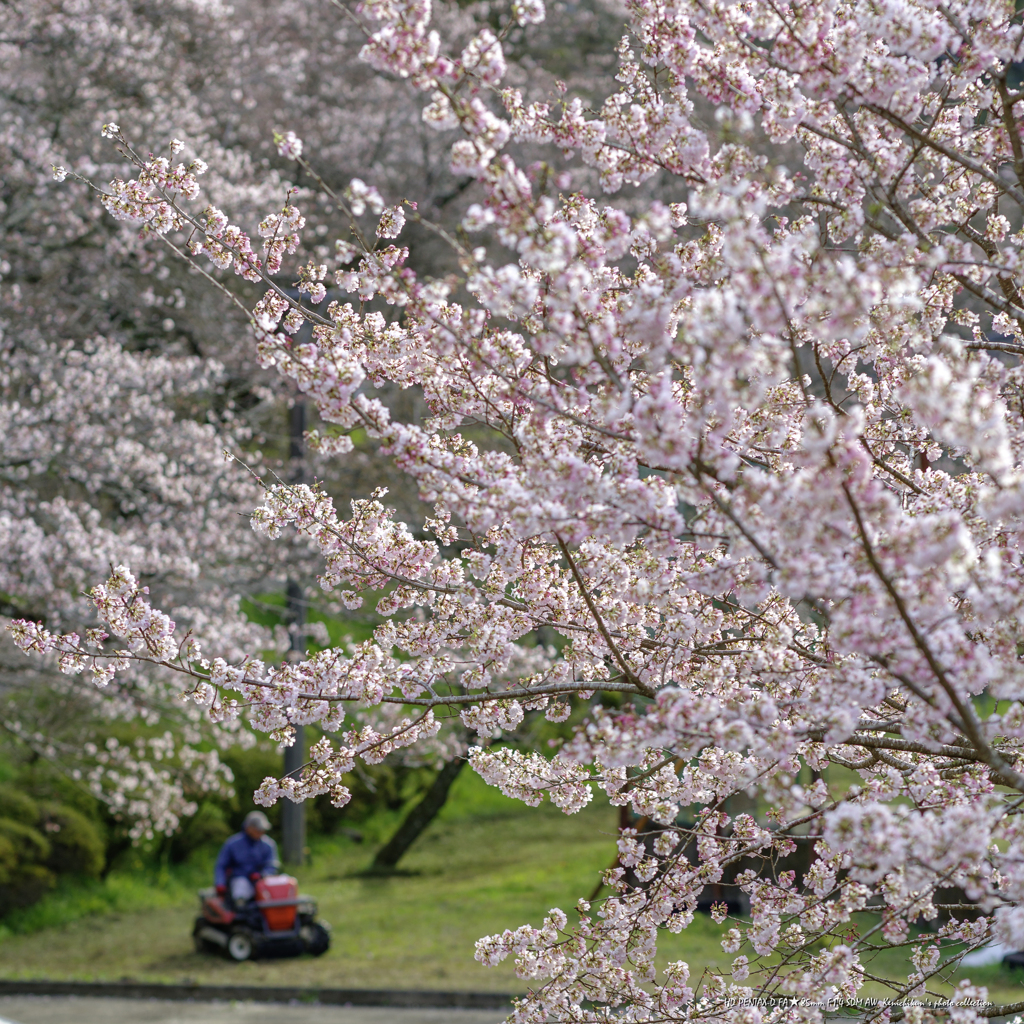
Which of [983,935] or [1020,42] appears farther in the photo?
[983,935]

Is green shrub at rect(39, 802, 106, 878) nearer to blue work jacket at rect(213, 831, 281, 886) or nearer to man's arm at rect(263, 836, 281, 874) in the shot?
blue work jacket at rect(213, 831, 281, 886)

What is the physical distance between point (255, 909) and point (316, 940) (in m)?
0.75

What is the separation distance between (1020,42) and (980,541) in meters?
1.46

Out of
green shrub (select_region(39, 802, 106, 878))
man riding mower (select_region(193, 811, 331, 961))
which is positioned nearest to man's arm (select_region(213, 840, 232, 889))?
man riding mower (select_region(193, 811, 331, 961))

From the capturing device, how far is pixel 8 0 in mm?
11945

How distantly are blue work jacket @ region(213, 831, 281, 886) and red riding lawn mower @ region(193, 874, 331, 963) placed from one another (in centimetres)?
21

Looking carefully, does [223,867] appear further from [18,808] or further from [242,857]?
[18,808]

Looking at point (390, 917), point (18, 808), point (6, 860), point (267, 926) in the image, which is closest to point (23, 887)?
point (6, 860)

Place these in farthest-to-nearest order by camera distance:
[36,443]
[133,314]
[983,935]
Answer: [133,314]
[36,443]
[983,935]

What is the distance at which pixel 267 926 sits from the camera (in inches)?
469

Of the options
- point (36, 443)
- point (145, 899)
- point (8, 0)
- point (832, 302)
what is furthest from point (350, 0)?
point (832, 302)

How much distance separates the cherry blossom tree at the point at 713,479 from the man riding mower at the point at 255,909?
8310 mm

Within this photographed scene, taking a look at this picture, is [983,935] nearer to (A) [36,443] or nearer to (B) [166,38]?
(A) [36,443]

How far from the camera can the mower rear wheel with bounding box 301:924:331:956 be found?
1207cm
